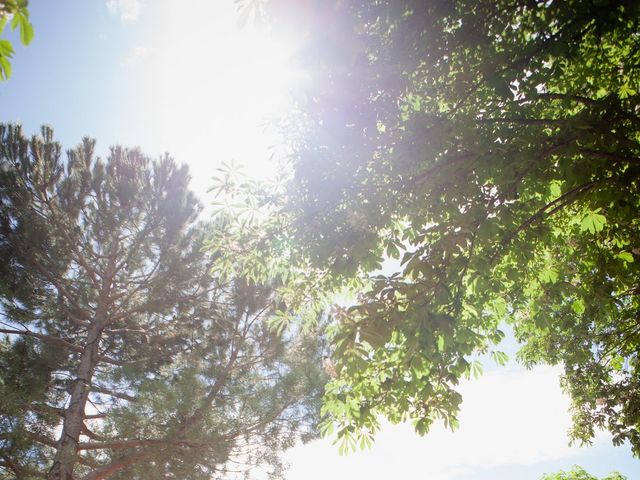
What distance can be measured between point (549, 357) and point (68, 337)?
37.0 feet

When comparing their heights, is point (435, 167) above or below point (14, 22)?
above

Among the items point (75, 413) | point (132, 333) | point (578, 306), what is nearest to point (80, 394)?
point (75, 413)

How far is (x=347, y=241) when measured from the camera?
3.72 metres

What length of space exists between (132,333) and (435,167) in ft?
32.0

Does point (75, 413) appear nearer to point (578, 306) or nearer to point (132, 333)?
point (132, 333)

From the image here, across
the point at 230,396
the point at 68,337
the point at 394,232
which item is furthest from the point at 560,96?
the point at 68,337

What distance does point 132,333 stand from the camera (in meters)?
10.5

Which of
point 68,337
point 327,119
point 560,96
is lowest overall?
point 327,119

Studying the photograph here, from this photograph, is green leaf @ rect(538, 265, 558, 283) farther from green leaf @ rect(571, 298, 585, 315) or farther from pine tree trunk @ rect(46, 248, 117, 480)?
pine tree trunk @ rect(46, 248, 117, 480)

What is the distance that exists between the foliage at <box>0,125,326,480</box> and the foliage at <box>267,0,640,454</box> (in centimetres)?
508

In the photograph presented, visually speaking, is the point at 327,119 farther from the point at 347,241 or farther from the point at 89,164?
the point at 89,164

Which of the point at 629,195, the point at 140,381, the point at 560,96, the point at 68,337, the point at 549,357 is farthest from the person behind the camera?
the point at 68,337

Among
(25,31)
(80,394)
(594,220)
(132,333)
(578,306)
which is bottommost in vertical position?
(25,31)

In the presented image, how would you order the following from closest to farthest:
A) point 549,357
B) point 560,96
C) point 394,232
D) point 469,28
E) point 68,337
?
1. point 469,28
2. point 560,96
3. point 394,232
4. point 549,357
5. point 68,337
